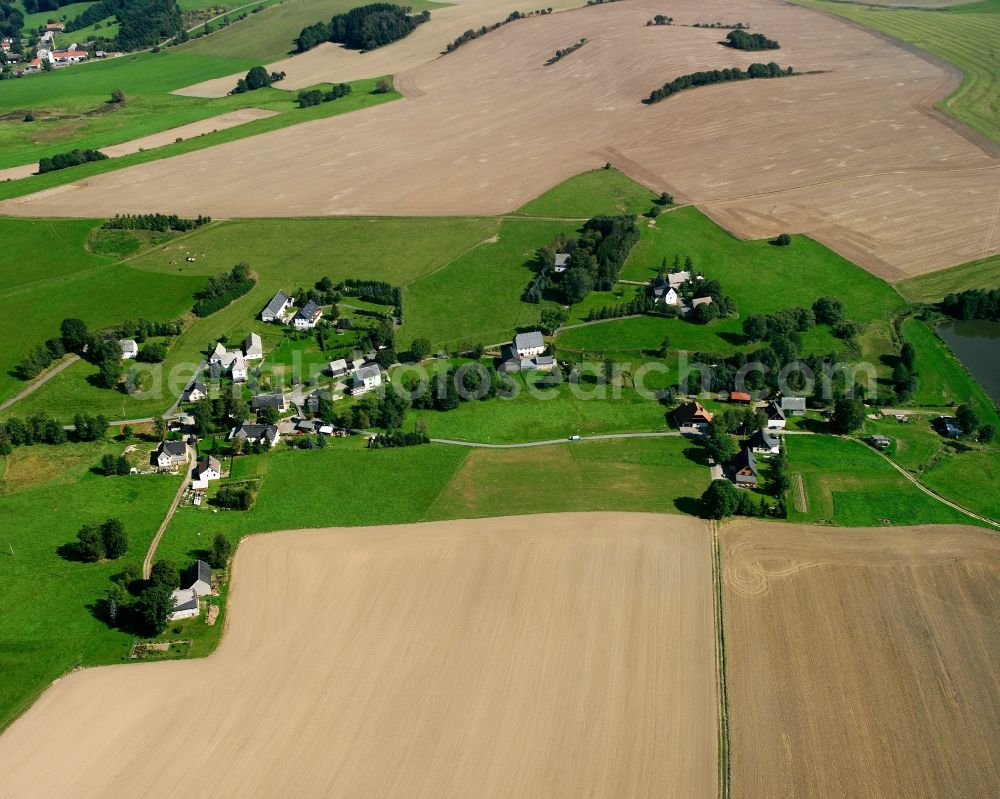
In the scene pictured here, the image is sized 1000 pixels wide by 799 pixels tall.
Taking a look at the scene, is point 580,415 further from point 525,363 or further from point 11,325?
point 11,325

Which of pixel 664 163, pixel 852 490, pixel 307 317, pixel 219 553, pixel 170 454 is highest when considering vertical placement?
pixel 664 163

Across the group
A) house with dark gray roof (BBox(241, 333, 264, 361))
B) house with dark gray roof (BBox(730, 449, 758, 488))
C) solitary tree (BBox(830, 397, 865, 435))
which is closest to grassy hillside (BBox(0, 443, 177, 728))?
house with dark gray roof (BBox(241, 333, 264, 361))

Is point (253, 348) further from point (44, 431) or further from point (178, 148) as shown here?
point (178, 148)

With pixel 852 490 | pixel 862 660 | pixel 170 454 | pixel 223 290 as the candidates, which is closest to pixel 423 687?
pixel 862 660

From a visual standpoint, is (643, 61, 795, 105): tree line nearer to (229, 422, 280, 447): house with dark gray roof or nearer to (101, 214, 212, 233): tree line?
(101, 214, 212, 233): tree line

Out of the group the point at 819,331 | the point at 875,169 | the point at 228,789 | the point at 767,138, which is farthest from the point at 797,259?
the point at 228,789

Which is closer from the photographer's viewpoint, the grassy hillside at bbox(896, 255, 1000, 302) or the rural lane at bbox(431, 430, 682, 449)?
the rural lane at bbox(431, 430, 682, 449)
